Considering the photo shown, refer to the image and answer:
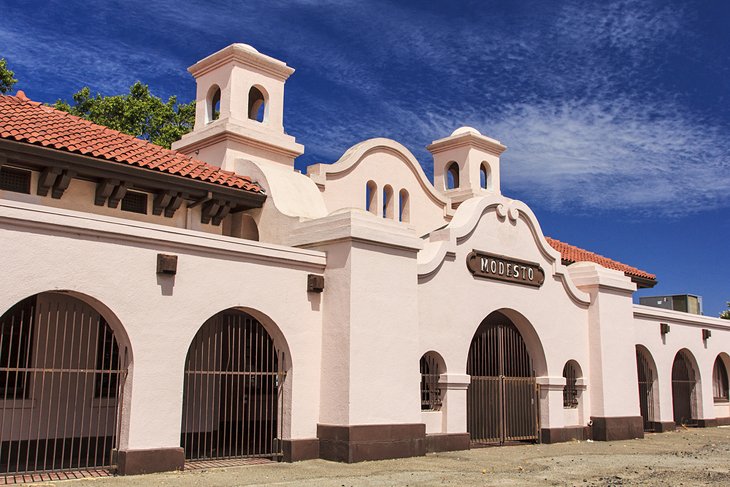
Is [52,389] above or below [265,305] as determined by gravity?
below

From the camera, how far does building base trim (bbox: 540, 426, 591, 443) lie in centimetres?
1803

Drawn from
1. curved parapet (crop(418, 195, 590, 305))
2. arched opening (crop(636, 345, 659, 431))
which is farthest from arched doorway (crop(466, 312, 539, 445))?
arched opening (crop(636, 345, 659, 431))

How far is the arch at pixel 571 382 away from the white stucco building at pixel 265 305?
52mm

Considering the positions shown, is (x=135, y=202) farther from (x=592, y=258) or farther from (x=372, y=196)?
(x=592, y=258)

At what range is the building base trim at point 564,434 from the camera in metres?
18.0

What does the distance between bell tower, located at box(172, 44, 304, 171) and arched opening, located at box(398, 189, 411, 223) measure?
3.17 meters

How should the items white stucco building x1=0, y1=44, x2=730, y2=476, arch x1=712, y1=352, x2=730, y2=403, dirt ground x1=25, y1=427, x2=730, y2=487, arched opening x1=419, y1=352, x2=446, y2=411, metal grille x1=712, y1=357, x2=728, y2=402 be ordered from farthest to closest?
metal grille x1=712, y1=357, x2=728, y2=402 → arch x1=712, y1=352, x2=730, y2=403 → arched opening x1=419, y1=352, x2=446, y2=411 → white stucco building x1=0, y1=44, x2=730, y2=476 → dirt ground x1=25, y1=427, x2=730, y2=487

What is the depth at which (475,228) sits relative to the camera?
55.9ft

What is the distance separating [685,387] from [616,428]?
757cm

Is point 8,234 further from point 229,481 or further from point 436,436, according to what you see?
point 436,436

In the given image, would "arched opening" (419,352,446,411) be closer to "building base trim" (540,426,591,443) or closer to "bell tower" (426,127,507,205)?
"building base trim" (540,426,591,443)

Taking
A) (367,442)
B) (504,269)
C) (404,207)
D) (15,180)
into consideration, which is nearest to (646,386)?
(504,269)

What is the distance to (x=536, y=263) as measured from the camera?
18500 mm

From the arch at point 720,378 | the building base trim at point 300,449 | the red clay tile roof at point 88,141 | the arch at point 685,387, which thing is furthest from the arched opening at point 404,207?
A: the arch at point 720,378
